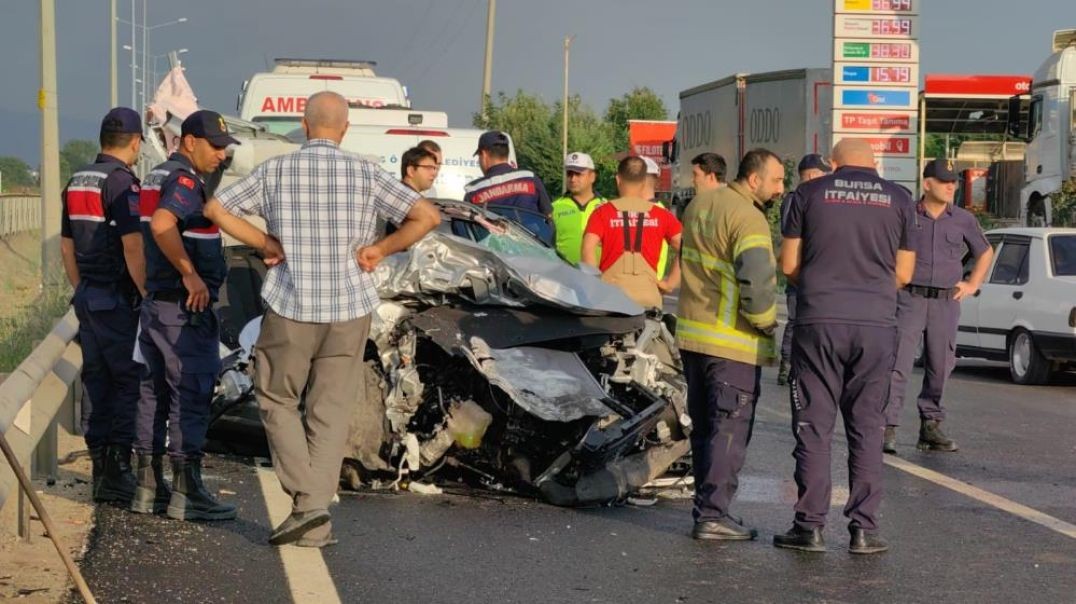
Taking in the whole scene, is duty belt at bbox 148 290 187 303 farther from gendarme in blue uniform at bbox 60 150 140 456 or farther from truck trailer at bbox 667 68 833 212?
truck trailer at bbox 667 68 833 212

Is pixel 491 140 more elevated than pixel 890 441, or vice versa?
pixel 491 140

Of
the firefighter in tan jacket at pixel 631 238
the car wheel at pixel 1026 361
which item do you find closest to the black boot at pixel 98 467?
the firefighter in tan jacket at pixel 631 238

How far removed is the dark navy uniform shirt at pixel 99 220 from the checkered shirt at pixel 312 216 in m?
1.32

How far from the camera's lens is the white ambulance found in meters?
19.0

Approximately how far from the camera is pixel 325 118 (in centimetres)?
682

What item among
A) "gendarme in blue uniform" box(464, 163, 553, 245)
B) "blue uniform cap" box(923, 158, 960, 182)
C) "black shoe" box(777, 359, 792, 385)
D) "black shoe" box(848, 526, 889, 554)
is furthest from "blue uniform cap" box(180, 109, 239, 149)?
"black shoe" box(777, 359, 792, 385)

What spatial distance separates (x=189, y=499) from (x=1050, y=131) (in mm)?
20103

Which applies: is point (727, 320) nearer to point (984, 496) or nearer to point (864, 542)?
point (864, 542)

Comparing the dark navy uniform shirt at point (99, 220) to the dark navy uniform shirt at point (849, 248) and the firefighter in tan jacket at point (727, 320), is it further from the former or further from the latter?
the dark navy uniform shirt at point (849, 248)

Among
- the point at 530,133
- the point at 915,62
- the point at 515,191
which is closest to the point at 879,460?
the point at 515,191

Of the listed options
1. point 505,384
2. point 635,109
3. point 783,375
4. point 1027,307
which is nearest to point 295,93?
point 783,375

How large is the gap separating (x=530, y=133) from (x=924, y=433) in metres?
Result: 64.1

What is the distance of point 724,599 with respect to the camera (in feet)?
20.2

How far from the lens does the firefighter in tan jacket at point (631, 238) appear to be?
966cm
